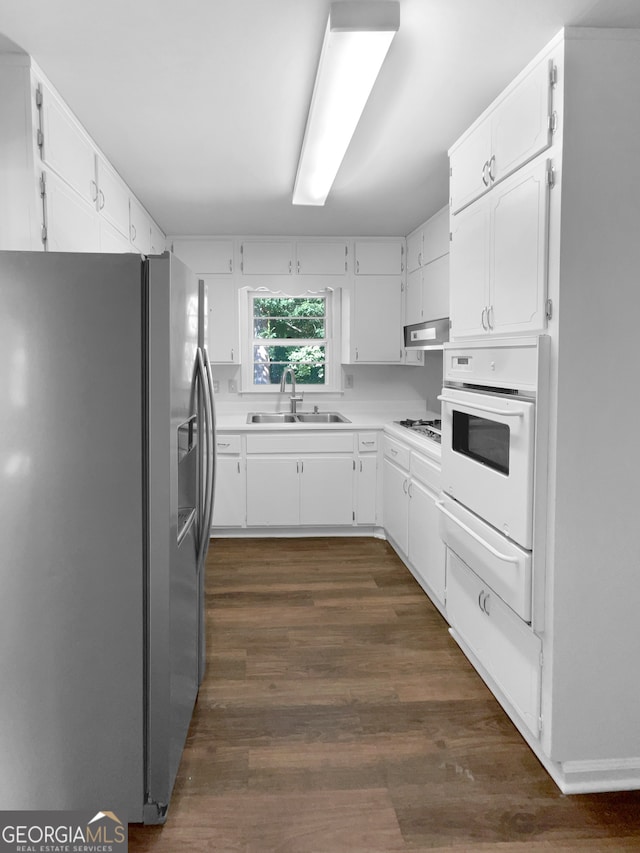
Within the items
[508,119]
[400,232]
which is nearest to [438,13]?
[508,119]

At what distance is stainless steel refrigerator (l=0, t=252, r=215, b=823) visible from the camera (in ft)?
5.90

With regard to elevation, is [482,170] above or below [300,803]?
above

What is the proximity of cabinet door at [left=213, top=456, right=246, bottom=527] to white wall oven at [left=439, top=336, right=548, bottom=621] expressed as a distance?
2.15 metres

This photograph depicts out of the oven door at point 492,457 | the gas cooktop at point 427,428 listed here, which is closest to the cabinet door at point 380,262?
the gas cooktop at point 427,428

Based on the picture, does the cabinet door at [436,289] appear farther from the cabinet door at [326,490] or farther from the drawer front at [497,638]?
the drawer front at [497,638]

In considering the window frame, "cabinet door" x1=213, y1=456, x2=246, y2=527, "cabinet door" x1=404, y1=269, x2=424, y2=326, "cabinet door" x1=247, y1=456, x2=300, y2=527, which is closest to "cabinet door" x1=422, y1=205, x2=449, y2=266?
"cabinet door" x1=404, y1=269, x2=424, y2=326

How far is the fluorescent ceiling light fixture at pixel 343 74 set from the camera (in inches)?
75.6

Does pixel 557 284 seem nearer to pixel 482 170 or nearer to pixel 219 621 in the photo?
pixel 482 170

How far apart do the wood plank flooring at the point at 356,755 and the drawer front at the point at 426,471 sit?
2.29 feet

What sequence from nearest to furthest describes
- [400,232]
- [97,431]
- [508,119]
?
1. [97,431]
2. [508,119]
3. [400,232]

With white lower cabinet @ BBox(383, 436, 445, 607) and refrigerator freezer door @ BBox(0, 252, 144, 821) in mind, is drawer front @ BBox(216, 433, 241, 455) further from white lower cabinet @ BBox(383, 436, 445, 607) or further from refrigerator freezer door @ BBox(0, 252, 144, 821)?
refrigerator freezer door @ BBox(0, 252, 144, 821)

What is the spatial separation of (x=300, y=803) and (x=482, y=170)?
7.97 feet

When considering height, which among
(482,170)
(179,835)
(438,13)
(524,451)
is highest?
(438,13)

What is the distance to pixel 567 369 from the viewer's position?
6.73ft
